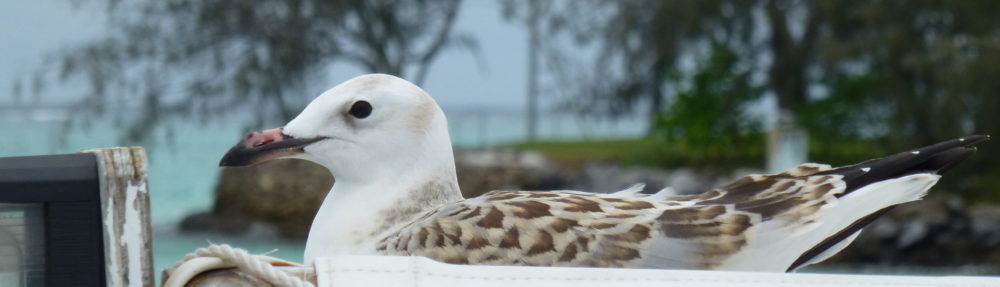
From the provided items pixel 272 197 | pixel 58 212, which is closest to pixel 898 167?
pixel 58 212

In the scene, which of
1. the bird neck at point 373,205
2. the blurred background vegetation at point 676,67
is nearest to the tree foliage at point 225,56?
the blurred background vegetation at point 676,67

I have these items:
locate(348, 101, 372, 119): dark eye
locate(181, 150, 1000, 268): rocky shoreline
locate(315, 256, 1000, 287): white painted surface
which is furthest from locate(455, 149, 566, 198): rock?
locate(315, 256, 1000, 287): white painted surface

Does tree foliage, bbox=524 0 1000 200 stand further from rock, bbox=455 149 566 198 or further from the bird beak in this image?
the bird beak

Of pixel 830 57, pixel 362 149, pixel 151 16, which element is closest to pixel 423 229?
pixel 362 149

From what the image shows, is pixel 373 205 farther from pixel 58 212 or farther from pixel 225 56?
pixel 225 56

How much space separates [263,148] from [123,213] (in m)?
0.77

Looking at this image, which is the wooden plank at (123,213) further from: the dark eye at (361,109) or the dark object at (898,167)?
the dark object at (898,167)

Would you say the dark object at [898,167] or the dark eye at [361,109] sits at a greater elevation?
the dark eye at [361,109]

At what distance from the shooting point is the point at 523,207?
5.95 feet

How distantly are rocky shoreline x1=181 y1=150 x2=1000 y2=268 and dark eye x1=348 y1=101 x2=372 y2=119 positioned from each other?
10438mm

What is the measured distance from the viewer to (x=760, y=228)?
6.11ft

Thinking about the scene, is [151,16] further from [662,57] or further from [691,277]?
[691,277]

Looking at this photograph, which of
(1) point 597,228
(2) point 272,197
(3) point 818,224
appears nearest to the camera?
(1) point 597,228

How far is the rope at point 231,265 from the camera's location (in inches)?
39.8
